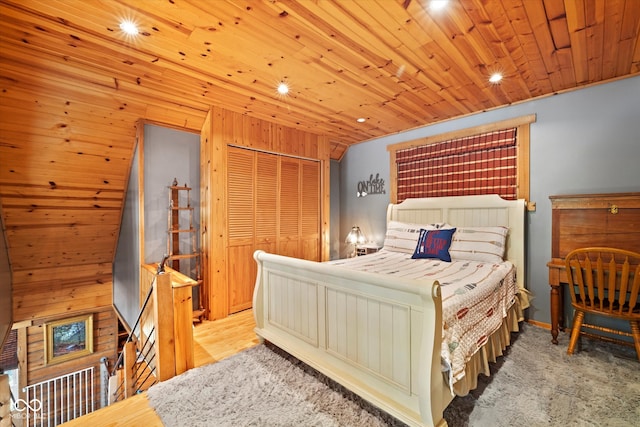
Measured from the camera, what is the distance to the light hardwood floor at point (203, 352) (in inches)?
60.9

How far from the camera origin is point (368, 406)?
1612mm

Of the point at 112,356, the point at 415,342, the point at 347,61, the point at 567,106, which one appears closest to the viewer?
the point at 415,342

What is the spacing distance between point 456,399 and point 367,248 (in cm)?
244

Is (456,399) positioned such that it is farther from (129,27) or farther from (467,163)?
(129,27)

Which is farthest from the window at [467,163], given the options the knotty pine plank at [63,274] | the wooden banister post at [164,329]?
the knotty pine plank at [63,274]

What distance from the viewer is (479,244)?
2738 millimetres

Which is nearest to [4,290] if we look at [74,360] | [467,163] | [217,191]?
[74,360]

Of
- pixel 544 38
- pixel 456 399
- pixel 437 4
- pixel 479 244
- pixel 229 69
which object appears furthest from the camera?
pixel 479 244

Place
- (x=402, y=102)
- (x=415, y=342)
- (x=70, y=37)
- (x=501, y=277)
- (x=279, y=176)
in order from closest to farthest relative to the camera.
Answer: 1. (x=415, y=342)
2. (x=70, y=37)
3. (x=501, y=277)
4. (x=402, y=102)
5. (x=279, y=176)

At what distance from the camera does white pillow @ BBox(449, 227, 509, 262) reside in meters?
2.67

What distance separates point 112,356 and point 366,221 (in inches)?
175

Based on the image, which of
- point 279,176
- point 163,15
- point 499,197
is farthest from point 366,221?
point 163,15

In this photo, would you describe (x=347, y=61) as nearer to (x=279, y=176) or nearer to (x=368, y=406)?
(x=279, y=176)

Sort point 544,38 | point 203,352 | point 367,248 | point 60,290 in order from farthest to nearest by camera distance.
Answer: point 367,248 → point 60,290 → point 203,352 → point 544,38
